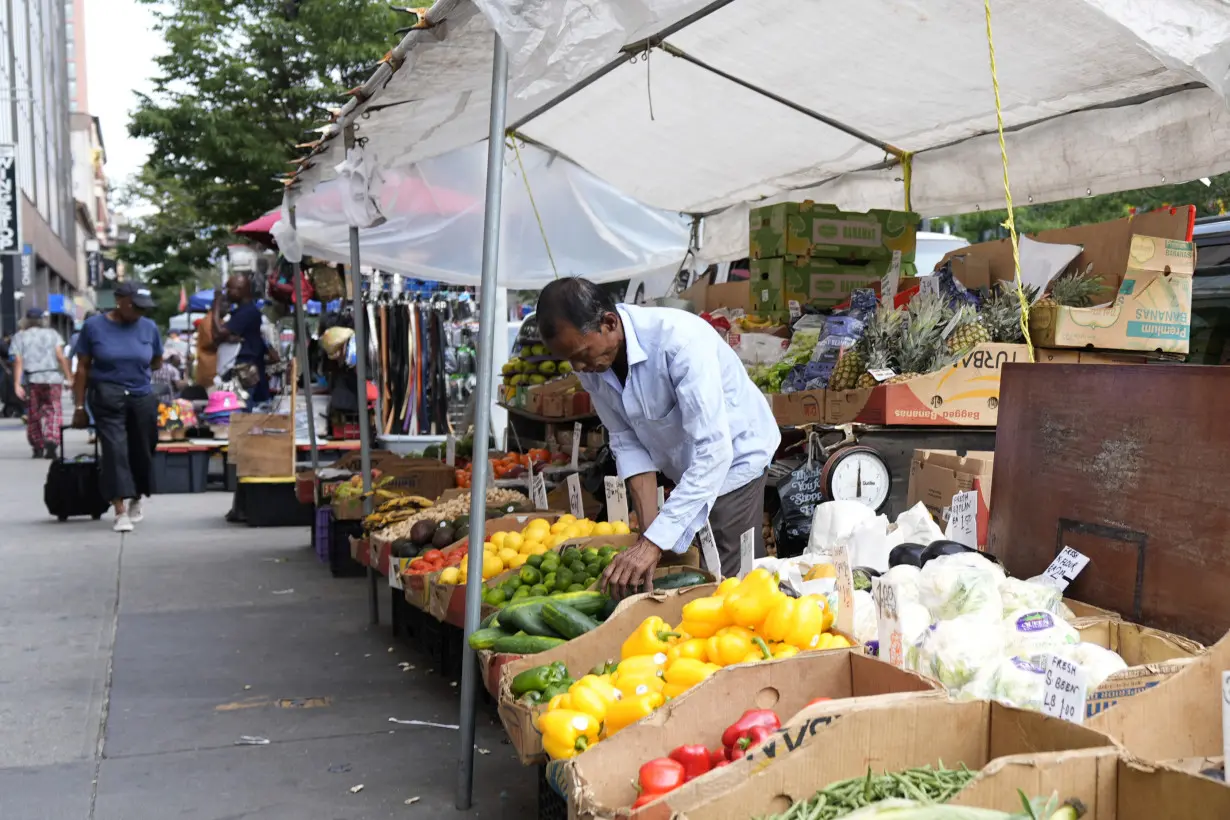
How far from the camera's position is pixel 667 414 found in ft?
14.5

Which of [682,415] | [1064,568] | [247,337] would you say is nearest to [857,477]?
[682,415]

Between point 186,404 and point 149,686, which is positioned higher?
point 186,404

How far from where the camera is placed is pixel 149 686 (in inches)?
234

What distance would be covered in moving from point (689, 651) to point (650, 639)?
17cm

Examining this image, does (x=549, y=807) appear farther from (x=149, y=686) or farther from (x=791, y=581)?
(x=149, y=686)

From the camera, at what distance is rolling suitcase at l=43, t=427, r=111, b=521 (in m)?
11.4

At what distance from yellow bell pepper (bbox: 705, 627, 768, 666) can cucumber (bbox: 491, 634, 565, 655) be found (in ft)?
2.09

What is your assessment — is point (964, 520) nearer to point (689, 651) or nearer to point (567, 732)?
point (689, 651)

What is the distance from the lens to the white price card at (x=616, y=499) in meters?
5.30

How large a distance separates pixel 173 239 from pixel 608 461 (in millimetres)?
20444

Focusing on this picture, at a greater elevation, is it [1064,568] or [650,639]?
[1064,568]

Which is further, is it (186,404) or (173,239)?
(173,239)

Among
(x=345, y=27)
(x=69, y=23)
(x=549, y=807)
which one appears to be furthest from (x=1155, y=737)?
(x=69, y=23)

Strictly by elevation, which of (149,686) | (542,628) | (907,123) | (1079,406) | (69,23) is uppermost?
(69,23)
